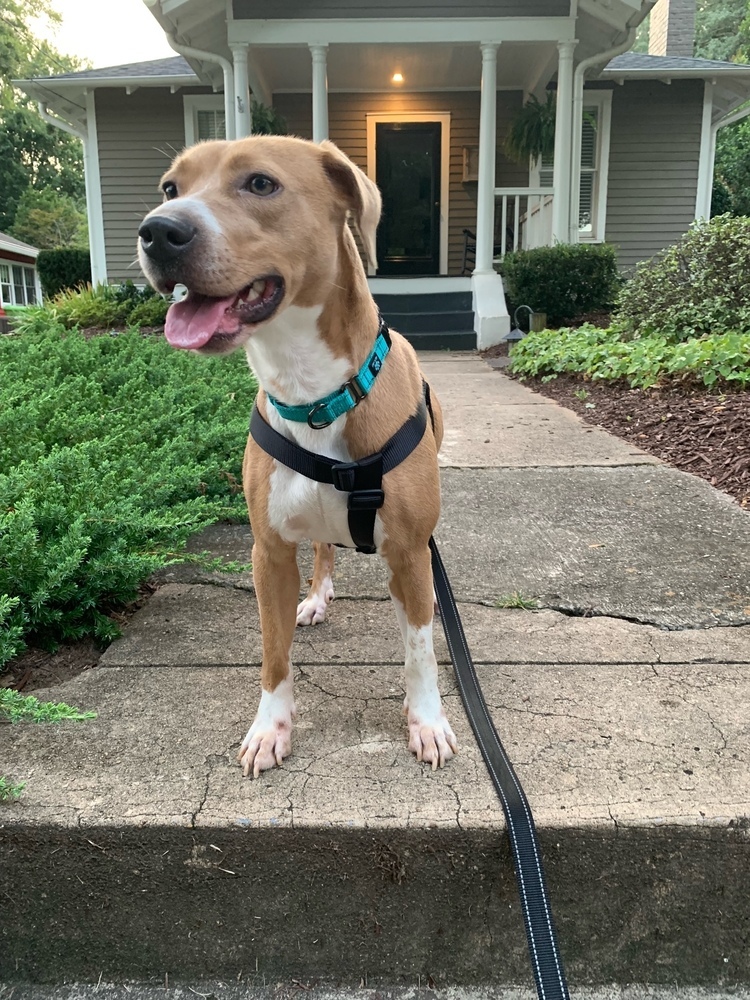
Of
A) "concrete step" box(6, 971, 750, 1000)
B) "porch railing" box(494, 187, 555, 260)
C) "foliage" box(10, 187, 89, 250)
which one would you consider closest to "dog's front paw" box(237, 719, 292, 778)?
"concrete step" box(6, 971, 750, 1000)

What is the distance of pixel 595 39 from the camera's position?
1230 cm

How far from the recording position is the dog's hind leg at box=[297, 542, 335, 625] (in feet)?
9.14

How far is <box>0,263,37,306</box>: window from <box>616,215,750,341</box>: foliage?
33828 millimetres

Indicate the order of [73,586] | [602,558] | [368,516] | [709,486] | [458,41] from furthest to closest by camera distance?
[458,41] → [709,486] → [602,558] → [73,586] → [368,516]

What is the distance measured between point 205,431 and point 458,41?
1012cm

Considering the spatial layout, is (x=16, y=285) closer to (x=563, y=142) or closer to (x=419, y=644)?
(x=563, y=142)

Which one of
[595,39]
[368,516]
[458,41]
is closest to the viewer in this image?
[368,516]

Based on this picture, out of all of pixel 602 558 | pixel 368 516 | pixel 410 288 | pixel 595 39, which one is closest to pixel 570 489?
pixel 602 558

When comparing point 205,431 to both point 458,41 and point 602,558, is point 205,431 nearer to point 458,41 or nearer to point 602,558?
point 602,558

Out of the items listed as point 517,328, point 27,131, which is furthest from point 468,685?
point 27,131

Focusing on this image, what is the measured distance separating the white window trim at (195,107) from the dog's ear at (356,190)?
1444 cm

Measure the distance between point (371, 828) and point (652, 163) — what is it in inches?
645

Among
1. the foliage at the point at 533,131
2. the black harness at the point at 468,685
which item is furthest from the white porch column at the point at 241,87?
the black harness at the point at 468,685

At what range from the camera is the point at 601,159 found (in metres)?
15.0
